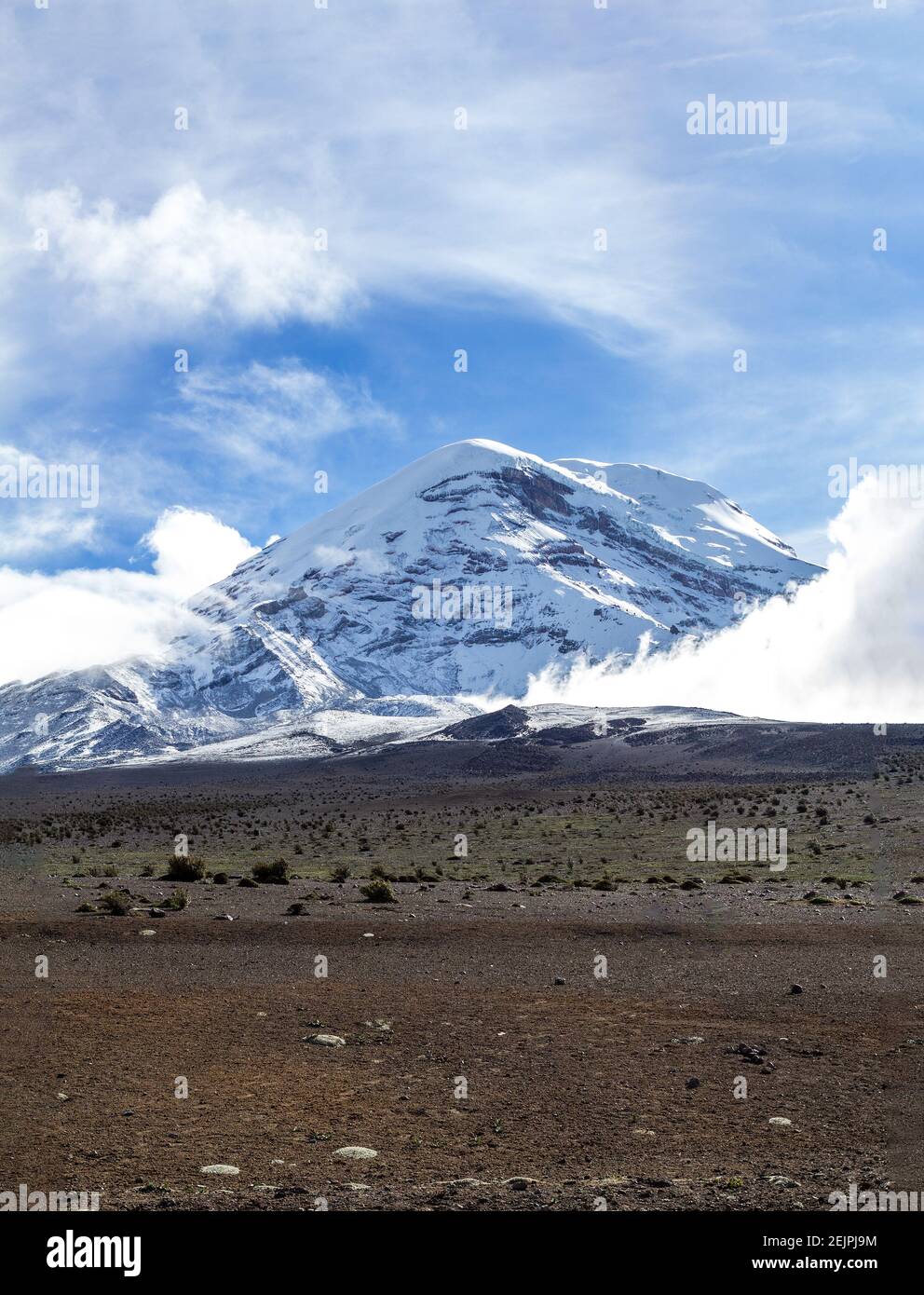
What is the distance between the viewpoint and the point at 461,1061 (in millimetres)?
11266

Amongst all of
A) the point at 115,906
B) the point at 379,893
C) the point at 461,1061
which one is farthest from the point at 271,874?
the point at 461,1061

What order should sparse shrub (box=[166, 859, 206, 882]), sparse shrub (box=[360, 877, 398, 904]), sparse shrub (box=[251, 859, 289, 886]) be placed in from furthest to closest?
sparse shrub (box=[166, 859, 206, 882])
sparse shrub (box=[251, 859, 289, 886])
sparse shrub (box=[360, 877, 398, 904])

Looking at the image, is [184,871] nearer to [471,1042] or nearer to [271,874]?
[271,874]

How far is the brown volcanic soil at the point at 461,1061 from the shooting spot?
25.9 ft

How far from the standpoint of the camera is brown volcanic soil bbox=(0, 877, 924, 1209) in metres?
7.91

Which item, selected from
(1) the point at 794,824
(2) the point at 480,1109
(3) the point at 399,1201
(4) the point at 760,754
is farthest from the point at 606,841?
(4) the point at 760,754

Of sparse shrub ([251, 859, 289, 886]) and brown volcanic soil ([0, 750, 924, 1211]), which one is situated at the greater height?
sparse shrub ([251, 859, 289, 886])

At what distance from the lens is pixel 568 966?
54.2 ft

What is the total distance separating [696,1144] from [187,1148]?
12.8 feet
